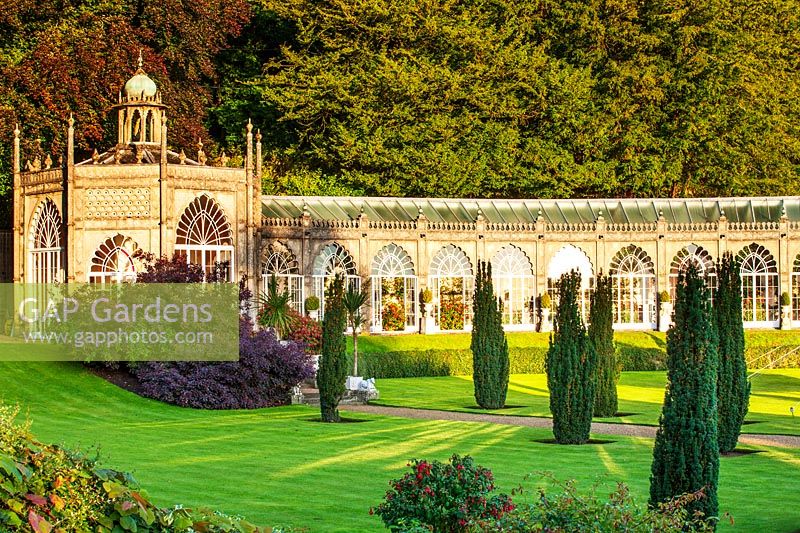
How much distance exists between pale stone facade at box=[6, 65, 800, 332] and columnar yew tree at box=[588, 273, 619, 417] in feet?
31.7

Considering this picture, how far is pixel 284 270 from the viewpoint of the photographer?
45.4 metres

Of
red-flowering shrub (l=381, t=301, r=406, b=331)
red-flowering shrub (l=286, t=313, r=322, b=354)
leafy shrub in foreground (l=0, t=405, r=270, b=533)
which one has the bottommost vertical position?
leafy shrub in foreground (l=0, t=405, r=270, b=533)

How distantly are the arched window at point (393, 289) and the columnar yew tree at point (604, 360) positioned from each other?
16.4 metres

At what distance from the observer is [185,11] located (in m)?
52.4

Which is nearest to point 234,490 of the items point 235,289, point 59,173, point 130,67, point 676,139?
point 235,289

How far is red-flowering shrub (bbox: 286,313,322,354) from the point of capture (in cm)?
3856

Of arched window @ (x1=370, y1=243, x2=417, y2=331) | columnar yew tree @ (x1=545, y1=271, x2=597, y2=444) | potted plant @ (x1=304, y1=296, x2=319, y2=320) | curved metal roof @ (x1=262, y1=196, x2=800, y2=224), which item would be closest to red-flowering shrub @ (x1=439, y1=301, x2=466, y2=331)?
arched window @ (x1=370, y1=243, x2=417, y2=331)

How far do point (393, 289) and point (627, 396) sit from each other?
42.1ft

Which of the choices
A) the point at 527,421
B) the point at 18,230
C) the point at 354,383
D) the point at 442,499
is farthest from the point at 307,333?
the point at 442,499

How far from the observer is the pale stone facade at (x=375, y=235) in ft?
128

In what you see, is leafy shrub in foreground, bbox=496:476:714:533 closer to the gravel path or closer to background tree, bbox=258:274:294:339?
the gravel path

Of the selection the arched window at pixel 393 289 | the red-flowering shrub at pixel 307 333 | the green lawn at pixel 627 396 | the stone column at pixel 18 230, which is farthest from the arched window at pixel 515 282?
the stone column at pixel 18 230

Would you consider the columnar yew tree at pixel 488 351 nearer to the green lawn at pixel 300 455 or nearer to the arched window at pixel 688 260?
the green lawn at pixel 300 455

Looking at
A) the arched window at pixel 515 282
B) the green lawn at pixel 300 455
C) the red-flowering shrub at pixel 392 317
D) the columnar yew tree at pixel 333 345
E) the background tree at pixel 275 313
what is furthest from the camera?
the arched window at pixel 515 282
